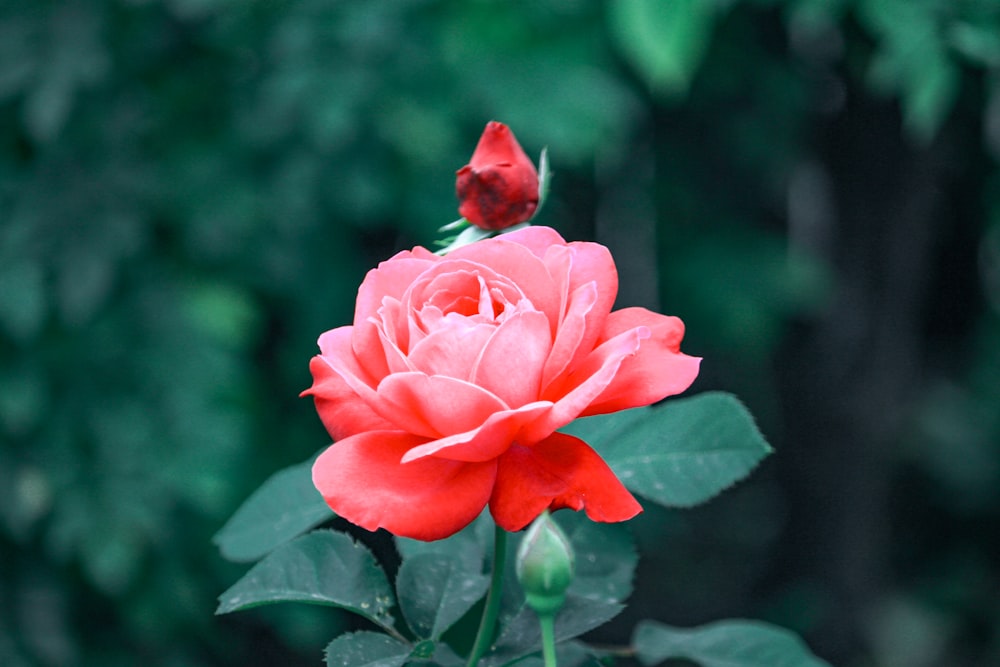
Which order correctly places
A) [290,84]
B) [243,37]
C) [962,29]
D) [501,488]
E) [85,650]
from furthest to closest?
[85,650]
[243,37]
[290,84]
[962,29]
[501,488]

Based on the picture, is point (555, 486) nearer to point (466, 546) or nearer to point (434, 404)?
point (434, 404)

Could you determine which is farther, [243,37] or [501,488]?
[243,37]

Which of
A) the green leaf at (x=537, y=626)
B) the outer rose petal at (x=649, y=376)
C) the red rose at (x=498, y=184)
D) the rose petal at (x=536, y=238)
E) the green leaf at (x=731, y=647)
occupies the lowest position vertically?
the green leaf at (x=731, y=647)

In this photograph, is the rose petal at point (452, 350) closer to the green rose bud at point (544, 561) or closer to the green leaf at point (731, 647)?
the green rose bud at point (544, 561)

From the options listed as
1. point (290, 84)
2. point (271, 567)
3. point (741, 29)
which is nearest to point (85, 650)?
point (290, 84)

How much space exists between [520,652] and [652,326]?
163mm

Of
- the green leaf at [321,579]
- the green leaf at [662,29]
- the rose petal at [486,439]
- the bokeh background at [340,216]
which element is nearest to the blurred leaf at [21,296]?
the bokeh background at [340,216]

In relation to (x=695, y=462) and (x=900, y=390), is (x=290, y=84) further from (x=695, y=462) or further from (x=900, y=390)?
(x=900, y=390)

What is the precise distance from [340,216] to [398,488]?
1.15m

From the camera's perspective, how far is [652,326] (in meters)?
0.39

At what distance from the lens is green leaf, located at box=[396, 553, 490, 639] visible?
436mm

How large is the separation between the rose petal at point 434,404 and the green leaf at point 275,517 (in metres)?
0.15

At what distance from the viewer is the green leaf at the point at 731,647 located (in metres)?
0.52

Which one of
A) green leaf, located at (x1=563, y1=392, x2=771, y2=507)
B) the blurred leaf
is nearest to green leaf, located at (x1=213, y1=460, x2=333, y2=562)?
green leaf, located at (x1=563, y1=392, x2=771, y2=507)
